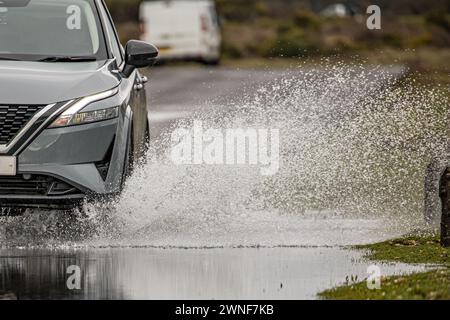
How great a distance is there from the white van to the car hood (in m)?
34.1

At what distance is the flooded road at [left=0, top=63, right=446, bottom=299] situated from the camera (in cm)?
950

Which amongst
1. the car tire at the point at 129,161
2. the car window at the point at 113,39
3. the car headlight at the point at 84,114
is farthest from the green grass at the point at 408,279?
the car window at the point at 113,39

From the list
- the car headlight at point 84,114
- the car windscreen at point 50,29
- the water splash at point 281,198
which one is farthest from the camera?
the car windscreen at point 50,29

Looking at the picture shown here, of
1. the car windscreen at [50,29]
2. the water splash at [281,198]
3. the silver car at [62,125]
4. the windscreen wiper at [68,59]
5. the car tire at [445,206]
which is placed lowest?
the water splash at [281,198]

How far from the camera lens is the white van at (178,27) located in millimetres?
46062

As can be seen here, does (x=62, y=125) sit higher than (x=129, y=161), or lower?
higher

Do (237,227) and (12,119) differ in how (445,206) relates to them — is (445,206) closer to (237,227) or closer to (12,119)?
(237,227)

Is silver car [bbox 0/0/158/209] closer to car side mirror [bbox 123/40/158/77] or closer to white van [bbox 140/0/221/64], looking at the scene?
car side mirror [bbox 123/40/158/77]

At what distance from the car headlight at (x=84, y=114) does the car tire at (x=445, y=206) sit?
8.11ft

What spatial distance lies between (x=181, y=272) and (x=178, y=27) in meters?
36.7

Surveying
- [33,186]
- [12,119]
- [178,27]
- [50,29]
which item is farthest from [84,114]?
[178,27]

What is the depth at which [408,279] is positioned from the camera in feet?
31.4

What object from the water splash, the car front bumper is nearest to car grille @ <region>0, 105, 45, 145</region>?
the car front bumper

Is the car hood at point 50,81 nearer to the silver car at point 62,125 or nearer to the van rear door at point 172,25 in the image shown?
the silver car at point 62,125
